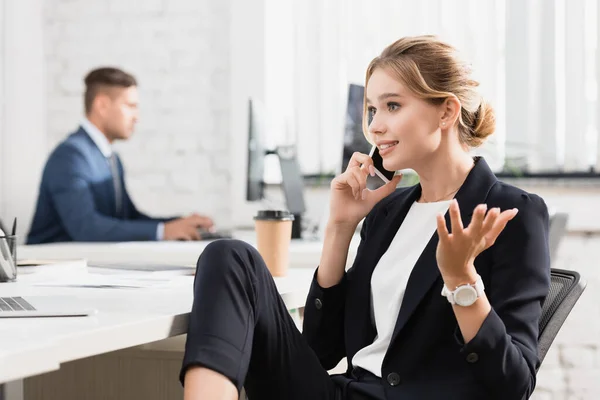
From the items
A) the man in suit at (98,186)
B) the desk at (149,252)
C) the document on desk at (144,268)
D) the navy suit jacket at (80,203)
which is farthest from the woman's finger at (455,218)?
the navy suit jacket at (80,203)

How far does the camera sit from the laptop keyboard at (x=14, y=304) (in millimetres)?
1215

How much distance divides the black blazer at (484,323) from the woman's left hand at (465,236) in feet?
0.35

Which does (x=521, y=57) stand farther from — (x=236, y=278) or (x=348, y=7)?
(x=236, y=278)

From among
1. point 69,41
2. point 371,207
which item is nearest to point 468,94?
point 371,207

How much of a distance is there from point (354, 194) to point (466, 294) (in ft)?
1.56

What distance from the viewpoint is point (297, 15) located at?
3564mm

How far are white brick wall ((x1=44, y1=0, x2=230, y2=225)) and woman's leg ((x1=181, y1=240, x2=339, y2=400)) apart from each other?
7.58 feet

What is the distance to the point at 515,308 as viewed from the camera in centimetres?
129

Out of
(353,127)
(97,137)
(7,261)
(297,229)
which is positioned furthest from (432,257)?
(97,137)

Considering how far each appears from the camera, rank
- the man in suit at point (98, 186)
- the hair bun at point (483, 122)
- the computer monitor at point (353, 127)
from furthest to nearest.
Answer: the man in suit at point (98, 186) → the computer monitor at point (353, 127) → the hair bun at point (483, 122)

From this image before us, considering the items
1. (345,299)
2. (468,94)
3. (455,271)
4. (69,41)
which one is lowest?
(345,299)

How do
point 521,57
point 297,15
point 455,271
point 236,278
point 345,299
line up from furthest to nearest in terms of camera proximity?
1. point 297,15
2. point 521,57
3. point 345,299
4. point 236,278
5. point 455,271

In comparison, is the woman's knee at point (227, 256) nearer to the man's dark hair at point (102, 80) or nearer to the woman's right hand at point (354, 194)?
the woman's right hand at point (354, 194)

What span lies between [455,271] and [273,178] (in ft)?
8.10
